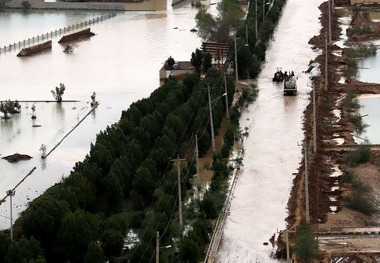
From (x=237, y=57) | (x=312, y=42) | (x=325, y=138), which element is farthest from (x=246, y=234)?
(x=312, y=42)

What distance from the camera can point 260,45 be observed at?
27719 millimetres

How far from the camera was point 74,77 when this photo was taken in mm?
26359

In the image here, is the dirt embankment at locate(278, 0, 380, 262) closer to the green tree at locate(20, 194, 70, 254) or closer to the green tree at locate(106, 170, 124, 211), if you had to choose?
the green tree at locate(106, 170, 124, 211)

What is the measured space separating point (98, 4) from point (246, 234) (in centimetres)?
2535

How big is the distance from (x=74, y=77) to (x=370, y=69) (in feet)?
25.9

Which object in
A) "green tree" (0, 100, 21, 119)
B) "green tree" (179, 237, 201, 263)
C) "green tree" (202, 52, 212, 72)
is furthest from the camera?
"green tree" (202, 52, 212, 72)

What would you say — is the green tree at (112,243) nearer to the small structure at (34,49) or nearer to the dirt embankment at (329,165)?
the dirt embankment at (329,165)

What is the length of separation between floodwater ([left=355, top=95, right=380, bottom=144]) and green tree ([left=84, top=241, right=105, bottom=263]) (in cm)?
847

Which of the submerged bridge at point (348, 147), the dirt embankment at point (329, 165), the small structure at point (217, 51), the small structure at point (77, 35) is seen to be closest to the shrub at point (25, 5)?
the small structure at point (77, 35)

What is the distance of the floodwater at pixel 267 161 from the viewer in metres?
14.1

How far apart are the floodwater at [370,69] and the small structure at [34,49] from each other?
9.70 m

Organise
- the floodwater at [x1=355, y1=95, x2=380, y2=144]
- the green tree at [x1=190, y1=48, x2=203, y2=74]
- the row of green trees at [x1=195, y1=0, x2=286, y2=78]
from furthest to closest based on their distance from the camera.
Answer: the row of green trees at [x1=195, y1=0, x2=286, y2=78], the green tree at [x1=190, y1=48, x2=203, y2=74], the floodwater at [x1=355, y1=95, x2=380, y2=144]

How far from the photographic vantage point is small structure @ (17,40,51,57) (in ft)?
97.2

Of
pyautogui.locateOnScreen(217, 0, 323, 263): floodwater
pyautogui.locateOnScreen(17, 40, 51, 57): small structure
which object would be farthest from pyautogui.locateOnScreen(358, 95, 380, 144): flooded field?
pyautogui.locateOnScreen(17, 40, 51, 57): small structure
